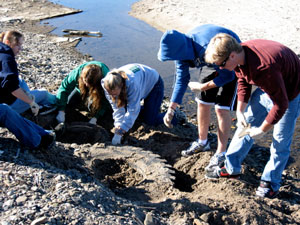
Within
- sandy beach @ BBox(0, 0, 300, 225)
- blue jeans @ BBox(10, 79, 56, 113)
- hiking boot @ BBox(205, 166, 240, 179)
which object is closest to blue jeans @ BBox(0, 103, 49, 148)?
sandy beach @ BBox(0, 0, 300, 225)

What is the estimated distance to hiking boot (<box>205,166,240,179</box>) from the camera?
4.05 meters

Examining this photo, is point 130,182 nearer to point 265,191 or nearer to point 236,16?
point 265,191

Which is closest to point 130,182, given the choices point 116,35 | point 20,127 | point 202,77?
point 20,127

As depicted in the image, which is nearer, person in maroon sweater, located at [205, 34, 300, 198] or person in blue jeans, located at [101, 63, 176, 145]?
person in maroon sweater, located at [205, 34, 300, 198]

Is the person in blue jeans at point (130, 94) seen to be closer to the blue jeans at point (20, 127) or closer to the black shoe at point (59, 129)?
the black shoe at point (59, 129)

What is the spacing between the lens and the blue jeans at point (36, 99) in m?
5.14

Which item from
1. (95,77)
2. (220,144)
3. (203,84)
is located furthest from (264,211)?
(95,77)

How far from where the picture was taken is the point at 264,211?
3.44m

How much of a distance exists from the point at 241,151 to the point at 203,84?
93 centimetres

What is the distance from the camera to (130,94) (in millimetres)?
4723

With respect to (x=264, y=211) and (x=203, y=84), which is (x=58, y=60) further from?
(x=264, y=211)

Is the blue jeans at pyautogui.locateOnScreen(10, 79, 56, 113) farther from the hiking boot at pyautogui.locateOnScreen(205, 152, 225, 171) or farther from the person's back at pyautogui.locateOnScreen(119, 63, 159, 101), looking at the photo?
the hiking boot at pyautogui.locateOnScreen(205, 152, 225, 171)

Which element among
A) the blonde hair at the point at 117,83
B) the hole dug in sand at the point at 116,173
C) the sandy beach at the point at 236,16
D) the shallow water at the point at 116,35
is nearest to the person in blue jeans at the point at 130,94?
the blonde hair at the point at 117,83

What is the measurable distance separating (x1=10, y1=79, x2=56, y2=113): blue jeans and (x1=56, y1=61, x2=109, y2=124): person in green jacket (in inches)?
9.2
